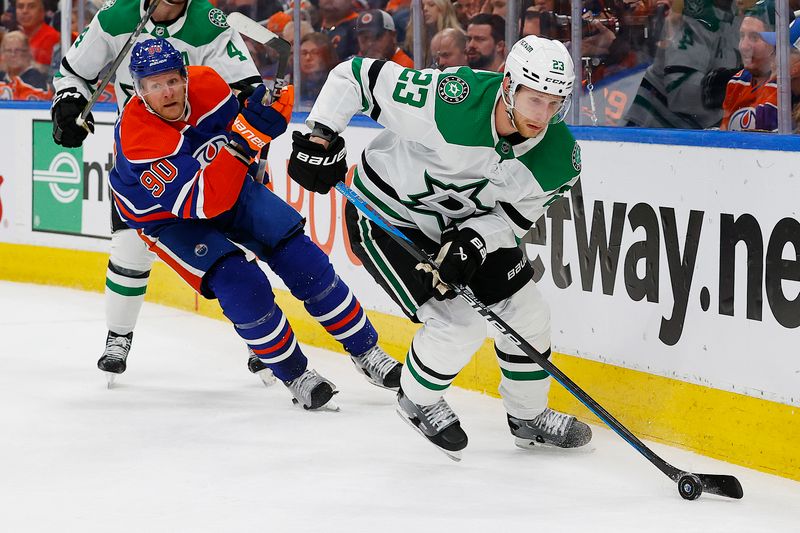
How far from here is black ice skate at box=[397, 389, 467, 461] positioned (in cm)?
302

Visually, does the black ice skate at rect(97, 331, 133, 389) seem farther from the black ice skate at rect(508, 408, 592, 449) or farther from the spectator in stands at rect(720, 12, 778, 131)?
the spectator in stands at rect(720, 12, 778, 131)

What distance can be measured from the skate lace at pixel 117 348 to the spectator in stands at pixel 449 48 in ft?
4.66

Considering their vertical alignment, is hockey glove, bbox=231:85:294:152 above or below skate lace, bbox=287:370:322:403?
above

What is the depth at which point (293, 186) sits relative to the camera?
479 centimetres

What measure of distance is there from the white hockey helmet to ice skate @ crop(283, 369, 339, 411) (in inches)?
44.5

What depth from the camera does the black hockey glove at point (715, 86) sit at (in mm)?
3201

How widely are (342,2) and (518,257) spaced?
6.45 feet

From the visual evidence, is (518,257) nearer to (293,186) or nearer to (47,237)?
(293,186)

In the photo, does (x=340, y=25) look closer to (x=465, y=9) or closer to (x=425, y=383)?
(x=465, y=9)

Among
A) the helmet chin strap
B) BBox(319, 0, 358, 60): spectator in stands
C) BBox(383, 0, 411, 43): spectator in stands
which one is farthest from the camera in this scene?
BBox(319, 0, 358, 60): spectator in stands

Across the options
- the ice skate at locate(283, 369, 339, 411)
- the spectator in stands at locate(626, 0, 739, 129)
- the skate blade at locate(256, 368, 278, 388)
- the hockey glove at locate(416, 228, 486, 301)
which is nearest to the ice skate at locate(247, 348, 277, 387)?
the skate blade at locate(256, 368, 278, 388)

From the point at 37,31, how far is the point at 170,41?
2.40 metres

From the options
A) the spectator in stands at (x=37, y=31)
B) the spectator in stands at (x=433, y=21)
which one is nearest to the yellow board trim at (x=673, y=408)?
the spectator in stands at (x=433, y=21)

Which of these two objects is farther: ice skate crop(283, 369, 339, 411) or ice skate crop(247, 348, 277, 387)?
ice skate crop(247, 348, 277, 387)
